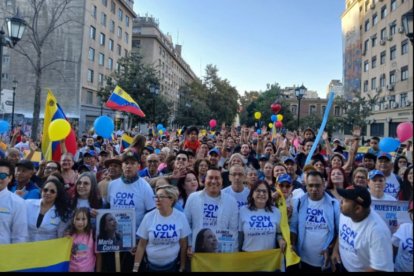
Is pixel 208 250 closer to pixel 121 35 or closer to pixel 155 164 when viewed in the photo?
pixel 155 164

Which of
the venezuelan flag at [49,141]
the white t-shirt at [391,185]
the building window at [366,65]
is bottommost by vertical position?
the white t-shirt at [391,185]

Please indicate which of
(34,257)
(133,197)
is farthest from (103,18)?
(34,257)

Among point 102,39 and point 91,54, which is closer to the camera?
point 91,54

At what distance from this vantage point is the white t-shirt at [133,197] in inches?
161

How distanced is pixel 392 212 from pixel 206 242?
2.07 m

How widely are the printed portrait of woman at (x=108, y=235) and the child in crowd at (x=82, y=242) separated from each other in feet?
0.37

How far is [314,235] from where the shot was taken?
11.9 feet

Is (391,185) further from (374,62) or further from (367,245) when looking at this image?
(374,62)

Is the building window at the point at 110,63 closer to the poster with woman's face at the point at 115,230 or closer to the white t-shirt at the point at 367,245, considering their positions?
the poster with woman's face at the point at 115,230

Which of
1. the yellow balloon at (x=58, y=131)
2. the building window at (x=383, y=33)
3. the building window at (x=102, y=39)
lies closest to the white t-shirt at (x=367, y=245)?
the yellow balloon at (x=58, y=131)

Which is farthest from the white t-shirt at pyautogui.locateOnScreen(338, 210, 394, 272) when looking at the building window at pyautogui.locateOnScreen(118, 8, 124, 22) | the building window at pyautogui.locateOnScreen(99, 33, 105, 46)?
the building window at pyautogui.locateOnScreen(118, 8, 124, 22)

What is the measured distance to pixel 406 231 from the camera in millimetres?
2729

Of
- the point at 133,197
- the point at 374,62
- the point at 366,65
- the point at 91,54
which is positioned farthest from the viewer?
the point at 366,65

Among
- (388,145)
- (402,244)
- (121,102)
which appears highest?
(121,102)
